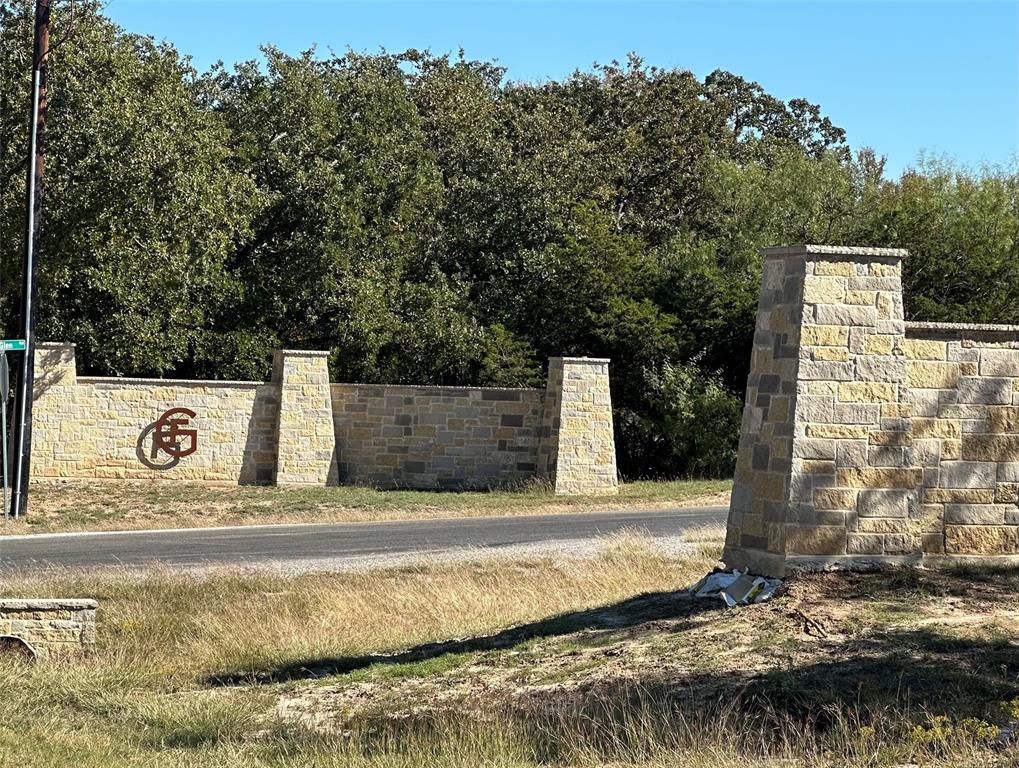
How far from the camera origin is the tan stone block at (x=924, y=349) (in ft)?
36.7

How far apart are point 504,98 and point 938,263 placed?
1767 cm

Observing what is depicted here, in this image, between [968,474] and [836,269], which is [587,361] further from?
[836,269]

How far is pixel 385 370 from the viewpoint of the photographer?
99.9 feet

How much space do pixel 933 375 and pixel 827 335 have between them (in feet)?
A: 3.56

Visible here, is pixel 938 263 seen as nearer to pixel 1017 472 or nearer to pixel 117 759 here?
pixel 1017 472

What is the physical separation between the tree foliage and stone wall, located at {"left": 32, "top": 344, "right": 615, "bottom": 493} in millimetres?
1594

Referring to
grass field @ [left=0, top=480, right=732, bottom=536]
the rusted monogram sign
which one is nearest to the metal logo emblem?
the rusted monogram sign

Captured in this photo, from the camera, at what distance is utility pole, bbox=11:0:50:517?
66.3ft

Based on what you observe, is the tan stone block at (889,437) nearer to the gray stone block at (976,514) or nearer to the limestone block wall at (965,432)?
the limestone block wall at (965,432)

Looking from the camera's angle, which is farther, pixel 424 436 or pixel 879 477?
pixel 424 436

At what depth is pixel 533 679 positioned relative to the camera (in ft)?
31.8

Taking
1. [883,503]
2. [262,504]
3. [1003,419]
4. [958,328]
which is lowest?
[262,504]

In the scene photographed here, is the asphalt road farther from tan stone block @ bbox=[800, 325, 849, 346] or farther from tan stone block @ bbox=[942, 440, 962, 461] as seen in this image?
tan stone block @ bbox=[942, 440, 962, 461]

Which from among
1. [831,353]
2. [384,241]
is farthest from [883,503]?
[384,241]
